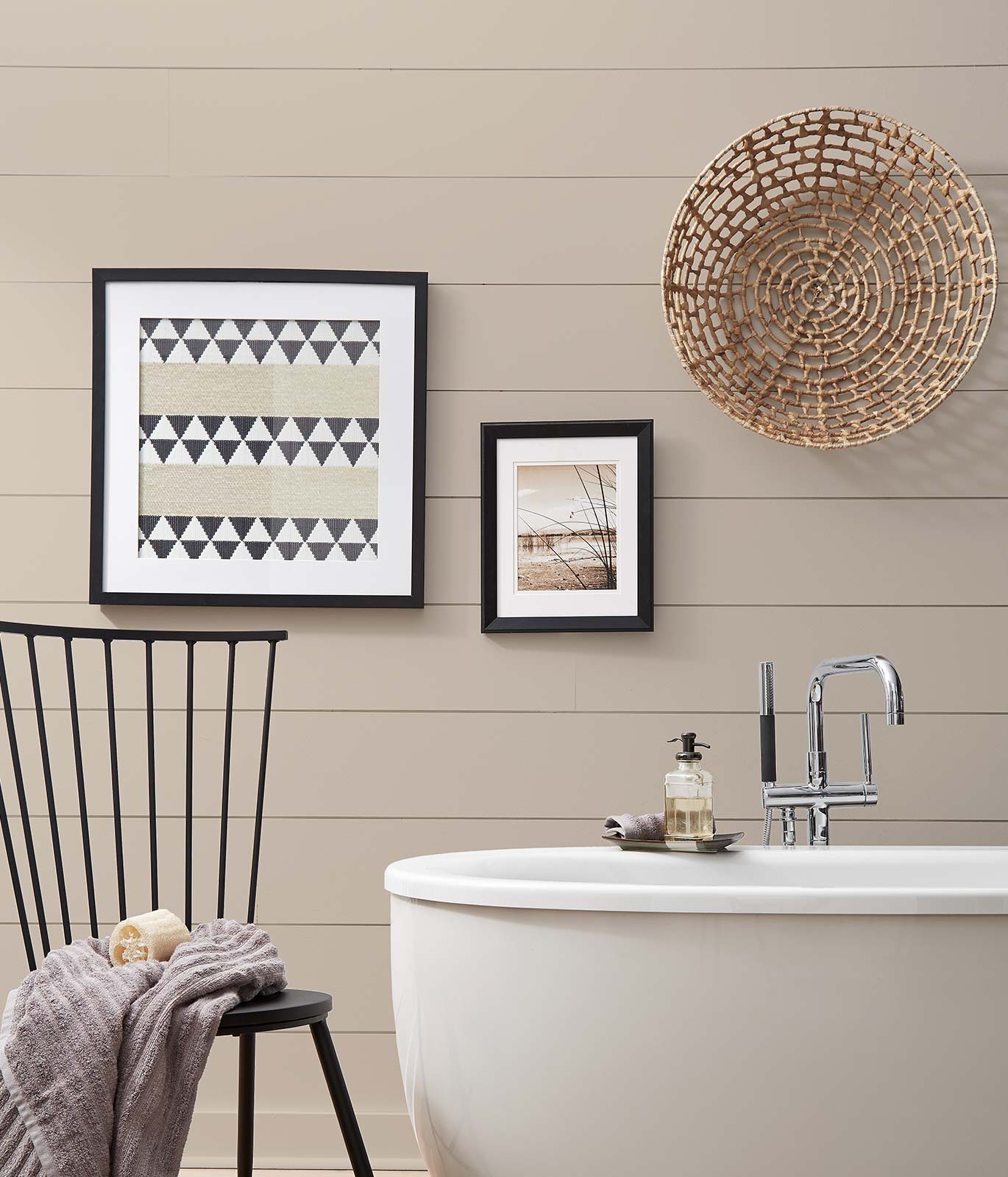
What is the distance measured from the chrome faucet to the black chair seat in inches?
34.0

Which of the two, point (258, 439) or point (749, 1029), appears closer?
point (749, 1029)

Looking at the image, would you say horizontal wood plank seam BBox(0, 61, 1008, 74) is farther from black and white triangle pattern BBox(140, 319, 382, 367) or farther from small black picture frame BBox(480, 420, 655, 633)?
small black picture frame BBox(480, 420, 655, 633)

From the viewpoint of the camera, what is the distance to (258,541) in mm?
2088

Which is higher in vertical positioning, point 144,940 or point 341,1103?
point 144,940

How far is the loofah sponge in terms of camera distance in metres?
1.43

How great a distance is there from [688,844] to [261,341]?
45.7 inches

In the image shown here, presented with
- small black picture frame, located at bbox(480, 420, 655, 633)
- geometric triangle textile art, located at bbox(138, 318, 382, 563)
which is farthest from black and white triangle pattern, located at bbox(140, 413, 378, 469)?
small black picture frame, located at bbox(480, 420, 655, 633)

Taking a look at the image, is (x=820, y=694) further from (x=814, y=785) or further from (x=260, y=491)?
(x=260, y=491)

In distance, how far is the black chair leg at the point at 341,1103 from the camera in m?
1.36

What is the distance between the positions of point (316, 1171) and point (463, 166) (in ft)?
5.93

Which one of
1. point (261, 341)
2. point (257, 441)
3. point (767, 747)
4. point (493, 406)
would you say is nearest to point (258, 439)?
point (257, 441)

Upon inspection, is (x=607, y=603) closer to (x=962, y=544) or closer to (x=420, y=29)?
(x=962, y=544)

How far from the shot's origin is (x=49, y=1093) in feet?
4.00

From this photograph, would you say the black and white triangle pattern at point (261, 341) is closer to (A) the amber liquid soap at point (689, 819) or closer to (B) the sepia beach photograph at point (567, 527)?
(B) the sepia beach photograph at point (567, 527)
